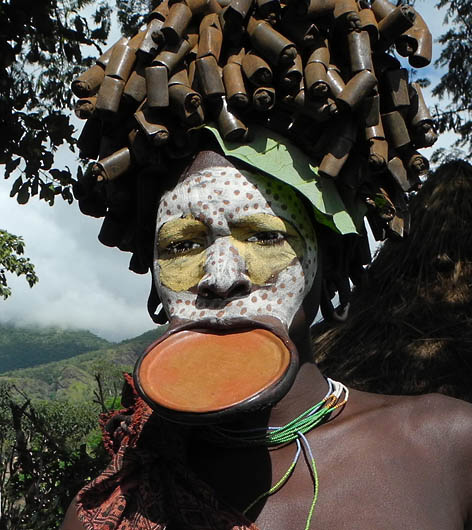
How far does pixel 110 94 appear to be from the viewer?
2086mm

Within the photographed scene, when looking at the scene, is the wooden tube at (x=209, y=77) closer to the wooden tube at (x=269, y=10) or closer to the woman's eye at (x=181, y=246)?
the wooden tube at (x=269, y=10)

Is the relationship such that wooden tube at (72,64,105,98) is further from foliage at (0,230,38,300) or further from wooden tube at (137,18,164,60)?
foliage at (0,230,38,300)

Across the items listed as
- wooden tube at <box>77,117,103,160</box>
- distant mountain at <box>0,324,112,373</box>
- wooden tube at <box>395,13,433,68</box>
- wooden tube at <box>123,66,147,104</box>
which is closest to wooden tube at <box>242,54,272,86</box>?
wooden tube at <box>123,66,147,104</box>

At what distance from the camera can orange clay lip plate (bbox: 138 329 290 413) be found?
1.69 meters

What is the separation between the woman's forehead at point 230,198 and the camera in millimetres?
1987

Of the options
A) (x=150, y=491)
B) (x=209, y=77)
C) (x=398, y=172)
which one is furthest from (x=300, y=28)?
(x=150, y=491)

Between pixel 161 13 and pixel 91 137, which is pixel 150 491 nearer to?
pixel 91 137

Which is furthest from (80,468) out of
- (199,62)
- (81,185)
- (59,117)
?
(199,62)

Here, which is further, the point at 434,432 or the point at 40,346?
the point at 40,346

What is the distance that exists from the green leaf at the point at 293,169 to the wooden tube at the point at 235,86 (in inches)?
4.1

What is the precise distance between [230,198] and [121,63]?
1.82ft

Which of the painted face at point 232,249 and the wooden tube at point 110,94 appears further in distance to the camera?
the wooden tube at point 110,94

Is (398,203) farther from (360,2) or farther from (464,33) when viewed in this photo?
(464,33)

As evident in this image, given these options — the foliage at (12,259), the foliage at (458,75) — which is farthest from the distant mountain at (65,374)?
the foliage at (458,75)
